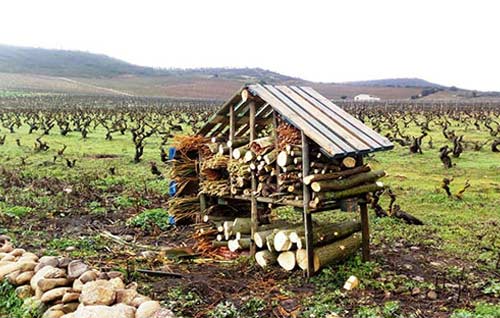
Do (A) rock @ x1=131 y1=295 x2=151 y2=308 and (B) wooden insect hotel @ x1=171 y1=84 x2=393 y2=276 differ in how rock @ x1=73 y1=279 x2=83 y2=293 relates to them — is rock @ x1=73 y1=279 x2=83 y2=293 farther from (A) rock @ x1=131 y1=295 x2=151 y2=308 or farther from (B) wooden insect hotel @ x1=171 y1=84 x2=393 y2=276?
(B) wooden insect hotel @ x1=171 y1=84 x2=393 y2=276

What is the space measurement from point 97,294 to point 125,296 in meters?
0.39

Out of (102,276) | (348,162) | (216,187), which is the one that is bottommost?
(102,276)

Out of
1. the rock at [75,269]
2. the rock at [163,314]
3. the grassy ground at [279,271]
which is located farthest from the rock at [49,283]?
the rock at [163,314]

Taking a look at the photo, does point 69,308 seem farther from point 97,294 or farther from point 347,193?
point 347,193

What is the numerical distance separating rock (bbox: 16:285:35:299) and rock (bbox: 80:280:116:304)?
1.32 meters

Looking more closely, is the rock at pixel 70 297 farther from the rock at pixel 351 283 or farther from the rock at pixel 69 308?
the rock at pixel 351 283

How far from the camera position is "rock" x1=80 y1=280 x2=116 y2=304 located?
7227mm

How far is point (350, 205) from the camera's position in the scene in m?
9.19

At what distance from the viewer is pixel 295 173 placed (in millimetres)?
9078

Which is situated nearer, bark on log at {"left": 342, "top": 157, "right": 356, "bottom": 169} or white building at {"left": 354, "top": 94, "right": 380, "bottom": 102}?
bark on log at {"left": 342, "top": 157, "right": 356, "bottom": 169}

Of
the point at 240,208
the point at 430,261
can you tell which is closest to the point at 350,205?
the point at 430,261

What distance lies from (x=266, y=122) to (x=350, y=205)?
269 centimetres

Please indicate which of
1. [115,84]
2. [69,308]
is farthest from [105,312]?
[115,84]

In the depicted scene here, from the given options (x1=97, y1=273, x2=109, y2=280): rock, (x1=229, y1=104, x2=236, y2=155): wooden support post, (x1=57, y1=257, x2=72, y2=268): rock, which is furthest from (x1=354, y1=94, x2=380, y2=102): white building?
(x1=97, y1=273, x2=109, y2=280): rock
